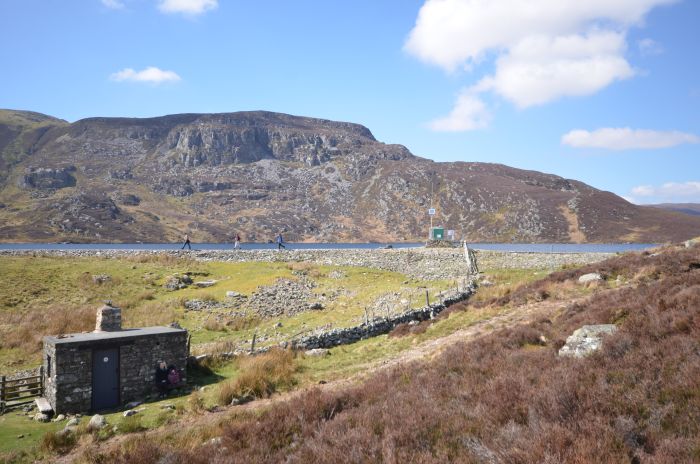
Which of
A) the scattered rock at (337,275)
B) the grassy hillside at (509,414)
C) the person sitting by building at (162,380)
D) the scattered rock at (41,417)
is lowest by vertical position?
the scattered rock at (41,417)

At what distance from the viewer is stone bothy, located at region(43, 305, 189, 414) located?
51.8ft

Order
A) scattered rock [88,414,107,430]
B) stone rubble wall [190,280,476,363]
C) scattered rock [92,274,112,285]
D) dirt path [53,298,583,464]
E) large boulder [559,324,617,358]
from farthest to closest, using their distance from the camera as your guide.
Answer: scattered rock [92,274,112,285] < stone rubble wall [190,280,476,363] < scattered rock [88,414,107,430] < dirt path [53,298,583,464] < large boulder [559,324,617,358]

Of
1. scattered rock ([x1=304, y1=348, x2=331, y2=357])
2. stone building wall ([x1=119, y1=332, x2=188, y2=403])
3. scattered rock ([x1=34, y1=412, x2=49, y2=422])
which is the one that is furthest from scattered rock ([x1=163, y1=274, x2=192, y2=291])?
scattered rock ([x1=34, y1=412, x2=49, y2=422])

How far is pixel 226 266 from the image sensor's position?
49.2m

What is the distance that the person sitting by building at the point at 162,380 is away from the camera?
1747 cm

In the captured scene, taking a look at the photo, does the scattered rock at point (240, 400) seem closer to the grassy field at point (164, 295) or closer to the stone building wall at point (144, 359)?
the stone building wall at point (144, 359)

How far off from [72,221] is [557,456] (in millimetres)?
194012

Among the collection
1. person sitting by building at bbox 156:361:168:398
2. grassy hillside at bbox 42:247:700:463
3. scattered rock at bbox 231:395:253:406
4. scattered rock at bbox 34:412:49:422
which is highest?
grassy hillside at bbox 42:247:700:463

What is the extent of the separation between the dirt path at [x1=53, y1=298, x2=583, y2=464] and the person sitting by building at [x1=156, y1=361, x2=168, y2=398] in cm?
445

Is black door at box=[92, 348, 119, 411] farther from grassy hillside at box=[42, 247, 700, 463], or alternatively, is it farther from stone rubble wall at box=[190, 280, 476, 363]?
grassy hillside at box=[42, 247, 700, 463]

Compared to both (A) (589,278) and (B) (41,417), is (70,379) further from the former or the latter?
(A) (589,278)

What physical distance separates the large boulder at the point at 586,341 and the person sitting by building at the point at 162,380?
47.1 feet

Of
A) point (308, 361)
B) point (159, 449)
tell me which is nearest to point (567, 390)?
point (159, 449)

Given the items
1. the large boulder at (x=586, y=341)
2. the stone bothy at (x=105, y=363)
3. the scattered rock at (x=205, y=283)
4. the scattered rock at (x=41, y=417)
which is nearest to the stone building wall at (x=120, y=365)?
the stone bothy at (x=105, y=363)
